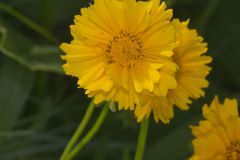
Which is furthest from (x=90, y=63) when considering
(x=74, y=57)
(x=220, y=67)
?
(x=220, y=67)

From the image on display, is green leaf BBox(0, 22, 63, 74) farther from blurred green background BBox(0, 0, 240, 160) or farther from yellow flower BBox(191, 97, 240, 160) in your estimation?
yellow flower BBox(191, 97, 240, 160)

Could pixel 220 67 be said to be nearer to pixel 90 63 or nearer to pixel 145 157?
pixel 145 157

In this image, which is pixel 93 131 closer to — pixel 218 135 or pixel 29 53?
pixel 218 135

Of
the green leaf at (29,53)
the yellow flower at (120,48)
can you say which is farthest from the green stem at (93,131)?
the green leaf at (29,53)

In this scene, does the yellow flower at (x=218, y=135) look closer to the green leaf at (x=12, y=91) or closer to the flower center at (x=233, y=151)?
the flower center at (x=233, y=151)

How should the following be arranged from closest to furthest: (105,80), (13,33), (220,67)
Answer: (105,80) < (13,33) < (220,67)

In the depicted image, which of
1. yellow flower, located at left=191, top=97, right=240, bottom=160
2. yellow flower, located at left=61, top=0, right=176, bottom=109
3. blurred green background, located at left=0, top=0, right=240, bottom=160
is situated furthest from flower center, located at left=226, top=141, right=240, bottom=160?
blurred green background, located at left=0, top=0, right=240, bottom=160
